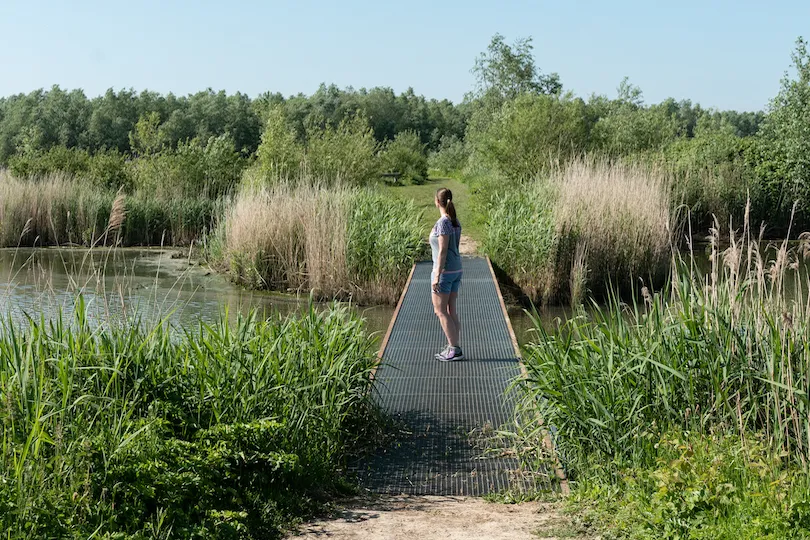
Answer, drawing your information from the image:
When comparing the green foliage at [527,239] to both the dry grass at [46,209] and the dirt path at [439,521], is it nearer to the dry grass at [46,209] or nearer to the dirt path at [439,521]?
the dirt path at [439,521]

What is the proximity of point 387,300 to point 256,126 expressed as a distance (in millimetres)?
60146

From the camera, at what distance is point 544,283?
1368 centimetres

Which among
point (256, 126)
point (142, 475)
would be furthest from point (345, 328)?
point (256, 126)

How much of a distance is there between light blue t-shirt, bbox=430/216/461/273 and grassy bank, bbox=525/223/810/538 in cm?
222

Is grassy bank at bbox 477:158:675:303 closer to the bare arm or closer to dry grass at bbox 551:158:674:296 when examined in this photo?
dry grass at bbox 551:158:674:296

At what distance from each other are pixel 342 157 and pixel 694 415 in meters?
18.0

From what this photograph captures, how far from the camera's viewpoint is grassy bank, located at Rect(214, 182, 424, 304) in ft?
45.2

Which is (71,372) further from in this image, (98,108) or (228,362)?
(98,108)

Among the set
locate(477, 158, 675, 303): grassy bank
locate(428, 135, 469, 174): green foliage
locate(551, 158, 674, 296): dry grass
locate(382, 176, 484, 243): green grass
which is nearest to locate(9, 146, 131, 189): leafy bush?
locate(382, 176, 484, 243): green grass

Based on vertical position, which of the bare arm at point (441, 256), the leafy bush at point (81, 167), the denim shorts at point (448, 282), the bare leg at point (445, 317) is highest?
the leafy bush at point (81, 167)

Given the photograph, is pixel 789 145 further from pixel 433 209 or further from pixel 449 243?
pixel 449 243

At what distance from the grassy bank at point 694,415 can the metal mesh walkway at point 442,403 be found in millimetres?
623

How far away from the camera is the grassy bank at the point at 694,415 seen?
158 inches

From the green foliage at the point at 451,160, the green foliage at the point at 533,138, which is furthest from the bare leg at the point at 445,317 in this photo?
the green foliage at the point at 451,160
